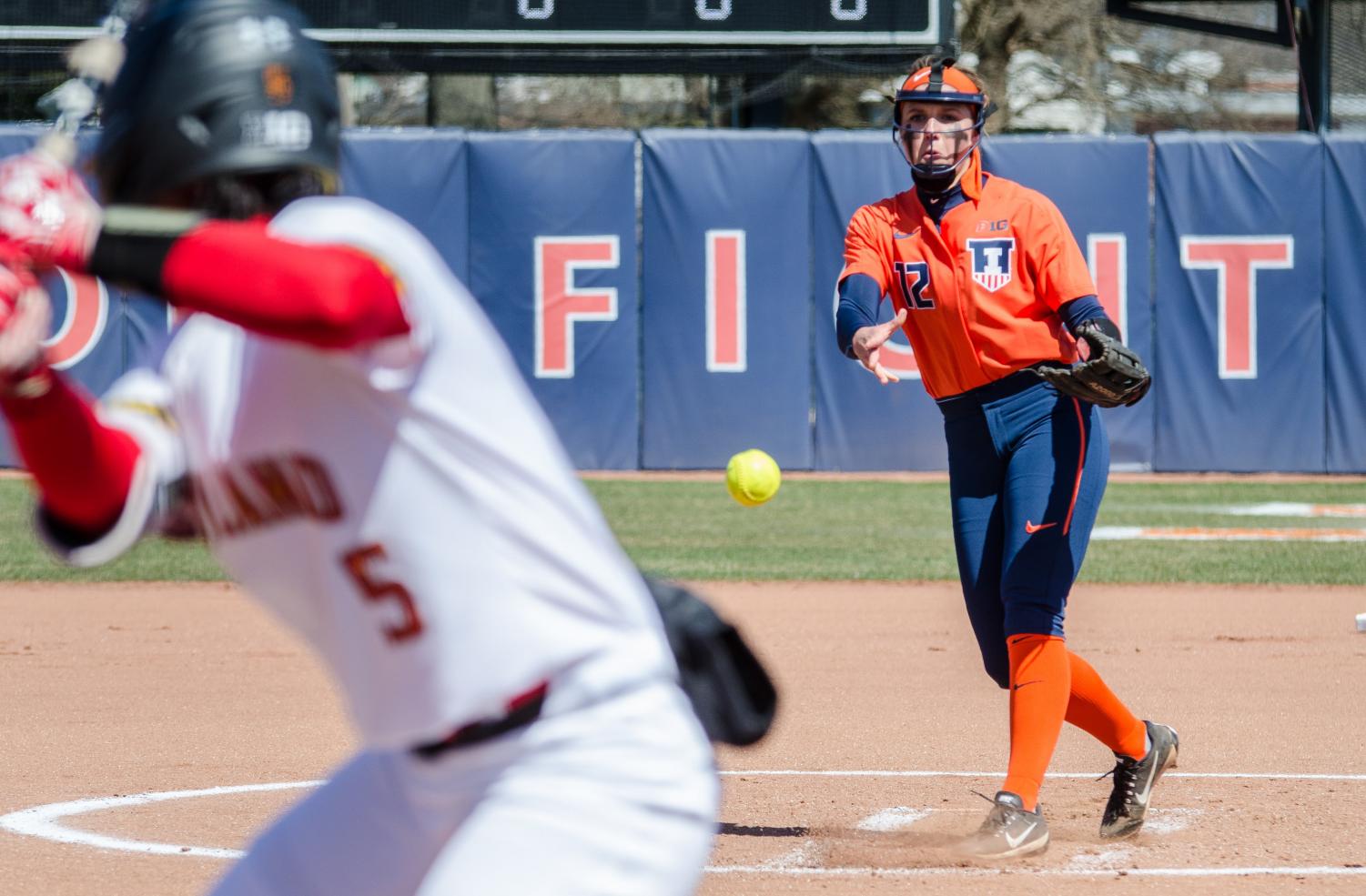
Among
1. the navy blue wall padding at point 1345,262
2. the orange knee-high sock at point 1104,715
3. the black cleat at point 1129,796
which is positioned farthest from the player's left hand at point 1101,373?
the navy blue wall padding at point 1345,262

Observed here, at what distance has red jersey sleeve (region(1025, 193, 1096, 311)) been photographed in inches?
199

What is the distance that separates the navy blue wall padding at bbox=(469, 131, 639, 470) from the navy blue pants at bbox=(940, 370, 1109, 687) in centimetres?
1156

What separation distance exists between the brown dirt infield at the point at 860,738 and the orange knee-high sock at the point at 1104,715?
27cm

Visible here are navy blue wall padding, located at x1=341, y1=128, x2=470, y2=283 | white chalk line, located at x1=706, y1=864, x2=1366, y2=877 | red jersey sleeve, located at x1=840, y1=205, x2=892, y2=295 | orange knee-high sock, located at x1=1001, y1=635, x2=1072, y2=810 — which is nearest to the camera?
white chalk line, located at x1=706, y1=864, x2=1366, y2=877

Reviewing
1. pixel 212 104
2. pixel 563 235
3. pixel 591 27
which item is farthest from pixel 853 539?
pixel 212 104

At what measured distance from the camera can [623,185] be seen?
55.0 feet

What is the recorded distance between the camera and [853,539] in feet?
42.3

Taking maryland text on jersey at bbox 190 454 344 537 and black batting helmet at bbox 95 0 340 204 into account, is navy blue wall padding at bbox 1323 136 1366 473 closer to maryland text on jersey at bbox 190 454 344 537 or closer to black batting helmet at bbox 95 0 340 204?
black batting helmet at bbox 95 0 340 204

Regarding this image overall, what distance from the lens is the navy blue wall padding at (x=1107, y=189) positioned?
16703mm

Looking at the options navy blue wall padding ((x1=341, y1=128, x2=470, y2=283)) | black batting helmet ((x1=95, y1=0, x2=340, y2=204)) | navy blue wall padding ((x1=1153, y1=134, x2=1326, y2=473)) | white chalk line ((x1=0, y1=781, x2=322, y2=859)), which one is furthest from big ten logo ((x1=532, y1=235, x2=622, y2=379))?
black batting helmet ((x1=95, y1=0, x2=340, y2=204))

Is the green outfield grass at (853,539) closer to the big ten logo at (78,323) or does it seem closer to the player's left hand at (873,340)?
the big ten logo at (78,323)

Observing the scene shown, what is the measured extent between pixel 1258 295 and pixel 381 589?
15689 millimetres

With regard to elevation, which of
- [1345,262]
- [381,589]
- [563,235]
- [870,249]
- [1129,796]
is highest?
[870,249]

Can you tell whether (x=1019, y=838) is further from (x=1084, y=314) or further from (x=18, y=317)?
(x=18, y=317)
